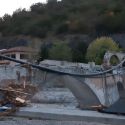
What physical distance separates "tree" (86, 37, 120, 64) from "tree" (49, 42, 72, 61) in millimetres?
2489

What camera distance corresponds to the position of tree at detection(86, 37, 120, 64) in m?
58.5

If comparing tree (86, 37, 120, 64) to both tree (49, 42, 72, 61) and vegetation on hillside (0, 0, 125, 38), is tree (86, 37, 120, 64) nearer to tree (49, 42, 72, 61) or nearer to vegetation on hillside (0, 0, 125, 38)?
vegetation on hillside (0, 0, 125, 38)

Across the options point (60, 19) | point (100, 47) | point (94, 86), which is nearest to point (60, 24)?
point (60, 19)

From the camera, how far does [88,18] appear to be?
176ft

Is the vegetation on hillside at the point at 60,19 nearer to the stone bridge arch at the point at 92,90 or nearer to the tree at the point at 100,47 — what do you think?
the tree at the point at 100,47

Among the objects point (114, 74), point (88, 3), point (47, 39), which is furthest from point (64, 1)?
point (114, 74)

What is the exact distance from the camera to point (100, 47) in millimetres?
63094

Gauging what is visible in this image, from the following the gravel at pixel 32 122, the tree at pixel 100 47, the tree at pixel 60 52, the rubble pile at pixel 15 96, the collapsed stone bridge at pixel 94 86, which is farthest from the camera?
the tree at pixel 60 52

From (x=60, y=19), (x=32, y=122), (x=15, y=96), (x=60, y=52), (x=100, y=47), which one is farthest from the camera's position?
(x=100, y=47)

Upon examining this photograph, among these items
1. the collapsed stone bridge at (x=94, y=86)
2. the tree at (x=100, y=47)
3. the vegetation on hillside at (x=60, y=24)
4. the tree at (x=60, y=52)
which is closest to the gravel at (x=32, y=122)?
the collapsed stone bridge at (x=94, y=86)

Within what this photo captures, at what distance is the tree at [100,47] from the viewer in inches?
2304

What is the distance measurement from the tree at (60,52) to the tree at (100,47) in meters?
2.49

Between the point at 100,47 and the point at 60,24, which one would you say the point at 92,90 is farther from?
the point at 100,47

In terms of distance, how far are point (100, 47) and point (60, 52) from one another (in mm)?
5221
